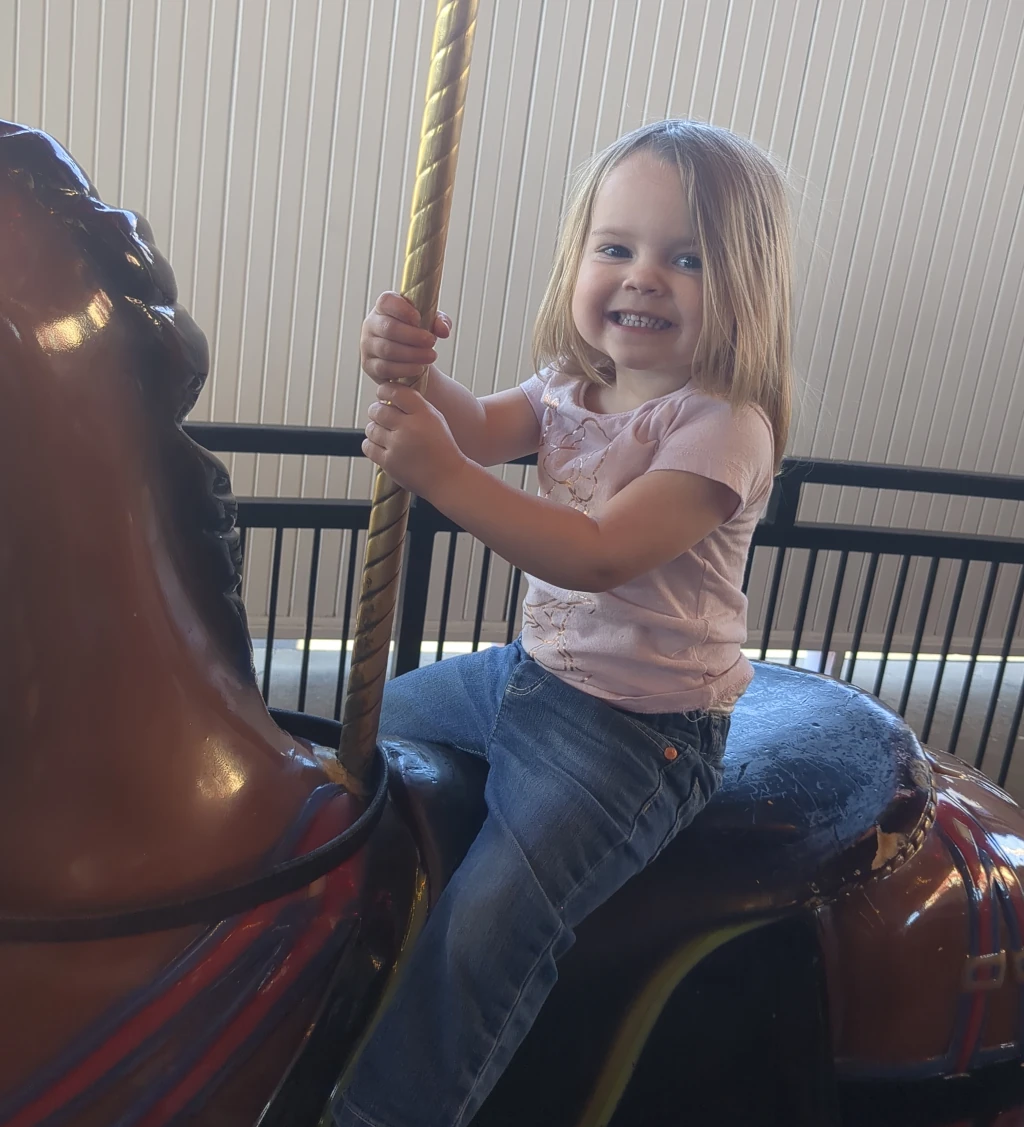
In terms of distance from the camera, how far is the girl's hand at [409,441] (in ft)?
2.11

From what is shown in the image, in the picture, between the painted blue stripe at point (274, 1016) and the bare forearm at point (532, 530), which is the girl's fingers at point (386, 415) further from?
the painted blue stripe at point (274, 1016)

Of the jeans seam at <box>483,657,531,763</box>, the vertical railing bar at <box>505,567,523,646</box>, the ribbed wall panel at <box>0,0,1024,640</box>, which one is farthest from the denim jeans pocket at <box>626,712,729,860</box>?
the ribbed wall panel at <box>0,0,1024,640</box>

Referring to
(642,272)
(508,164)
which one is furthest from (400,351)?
(508,164)

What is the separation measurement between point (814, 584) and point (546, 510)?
2.27 metres

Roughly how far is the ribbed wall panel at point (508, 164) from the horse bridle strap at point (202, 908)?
149 cm

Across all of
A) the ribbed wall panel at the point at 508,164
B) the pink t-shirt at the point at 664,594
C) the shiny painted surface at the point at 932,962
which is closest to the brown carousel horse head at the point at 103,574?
the pink t-shirt at the point at 664,594

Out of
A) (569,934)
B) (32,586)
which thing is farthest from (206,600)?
(569,934)

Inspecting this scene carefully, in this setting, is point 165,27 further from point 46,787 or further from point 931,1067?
point 931,1067

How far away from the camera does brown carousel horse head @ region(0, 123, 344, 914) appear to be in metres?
0.52

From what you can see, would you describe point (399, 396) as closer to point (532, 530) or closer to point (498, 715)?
point (532, 530)

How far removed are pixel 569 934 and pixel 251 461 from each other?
6.17 feet

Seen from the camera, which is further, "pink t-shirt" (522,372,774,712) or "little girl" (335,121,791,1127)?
"pink t-shirt" (522,372,774,712)

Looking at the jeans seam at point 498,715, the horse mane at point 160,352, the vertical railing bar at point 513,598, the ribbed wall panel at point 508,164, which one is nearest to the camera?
the horse mane at point 160,352

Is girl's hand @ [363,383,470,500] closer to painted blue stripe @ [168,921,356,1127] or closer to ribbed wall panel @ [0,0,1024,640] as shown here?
painted blue stripe @ [168,921,356,1127]
